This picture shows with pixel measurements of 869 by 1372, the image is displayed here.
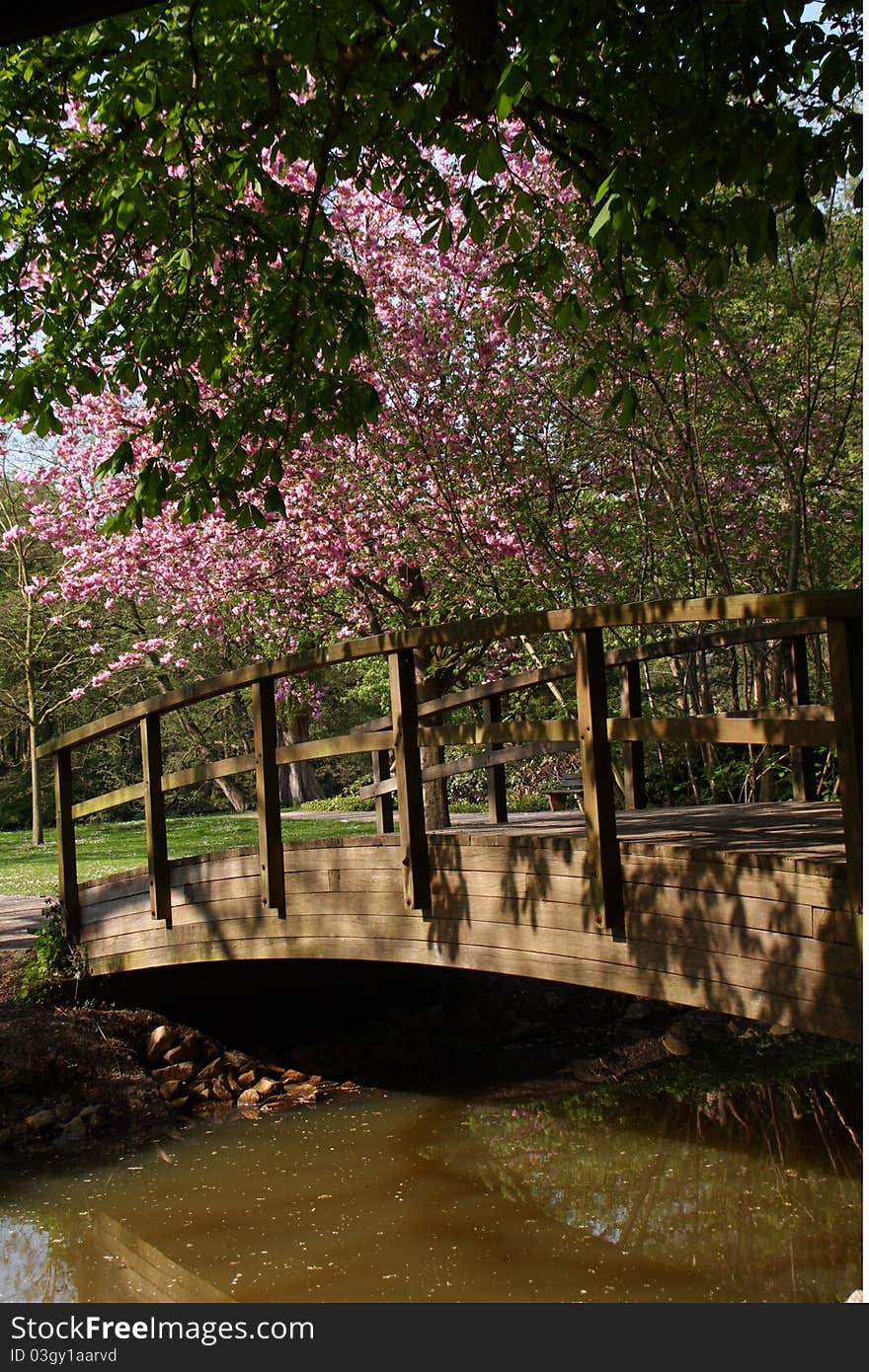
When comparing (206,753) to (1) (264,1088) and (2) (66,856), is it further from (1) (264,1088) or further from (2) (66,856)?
(1) (264,1088)

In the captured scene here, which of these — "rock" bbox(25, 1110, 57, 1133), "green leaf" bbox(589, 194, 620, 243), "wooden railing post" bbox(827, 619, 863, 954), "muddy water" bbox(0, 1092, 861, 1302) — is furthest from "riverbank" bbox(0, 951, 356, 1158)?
"green leaf" bbox(589, 194, 620, 243)

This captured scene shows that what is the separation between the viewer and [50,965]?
884 centimetres

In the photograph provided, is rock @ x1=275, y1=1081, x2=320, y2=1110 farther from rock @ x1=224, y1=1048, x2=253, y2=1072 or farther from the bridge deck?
the bridge deck

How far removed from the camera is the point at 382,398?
460 inches

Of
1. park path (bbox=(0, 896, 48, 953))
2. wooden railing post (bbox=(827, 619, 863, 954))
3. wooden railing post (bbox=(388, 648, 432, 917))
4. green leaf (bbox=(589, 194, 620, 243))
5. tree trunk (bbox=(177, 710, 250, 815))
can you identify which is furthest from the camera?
tree trunk (bbox=(177, 710, 250, 815))

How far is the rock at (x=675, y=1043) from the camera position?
8.99 m

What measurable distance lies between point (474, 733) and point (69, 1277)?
124 inches

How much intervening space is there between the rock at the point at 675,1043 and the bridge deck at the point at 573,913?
1826 mm

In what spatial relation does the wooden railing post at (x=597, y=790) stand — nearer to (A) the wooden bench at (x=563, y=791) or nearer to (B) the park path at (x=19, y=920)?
(B) the park path at (x=19, y=920)

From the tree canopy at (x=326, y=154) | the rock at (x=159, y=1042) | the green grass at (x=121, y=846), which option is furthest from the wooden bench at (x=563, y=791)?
the tree canopy at (x=326, y=154)

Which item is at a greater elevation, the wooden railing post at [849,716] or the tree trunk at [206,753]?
the wooden railing post at [849,716]

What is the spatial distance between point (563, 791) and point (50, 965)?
685cm

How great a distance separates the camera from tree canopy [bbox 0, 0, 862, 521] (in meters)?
6.07

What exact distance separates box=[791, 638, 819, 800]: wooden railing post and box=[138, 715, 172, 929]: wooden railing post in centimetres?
427
